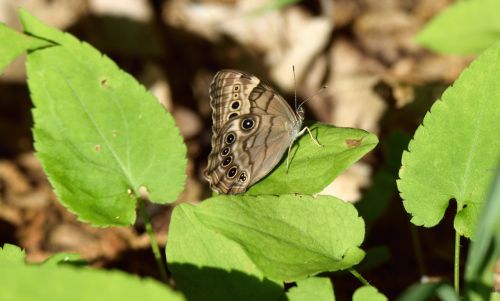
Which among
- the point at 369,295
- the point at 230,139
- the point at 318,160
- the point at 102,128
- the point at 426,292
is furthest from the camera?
the point at 230,139

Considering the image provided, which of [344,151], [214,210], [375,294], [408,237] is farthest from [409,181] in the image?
[408,237]

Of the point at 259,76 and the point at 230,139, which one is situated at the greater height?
the point at 230,139

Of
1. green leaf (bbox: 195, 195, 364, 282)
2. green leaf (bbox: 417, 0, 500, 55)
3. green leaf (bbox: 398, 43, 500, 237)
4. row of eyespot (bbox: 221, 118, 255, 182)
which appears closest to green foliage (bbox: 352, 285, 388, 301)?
green leaf (bbox: 195, 195, 364, 282)

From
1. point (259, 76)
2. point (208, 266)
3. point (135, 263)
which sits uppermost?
point (208, 266)

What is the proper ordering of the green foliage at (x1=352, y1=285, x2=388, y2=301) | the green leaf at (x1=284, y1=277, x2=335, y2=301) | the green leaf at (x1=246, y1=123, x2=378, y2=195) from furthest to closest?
the green leaf at (x1=246, y1=123, x2=378, y2=195), the green leaf at (x1=284, y1=277, x2=335, y2=301), the green foliage at (x1=352, y1=285, x2=388, y2=301)

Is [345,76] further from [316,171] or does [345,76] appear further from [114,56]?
[316,171]

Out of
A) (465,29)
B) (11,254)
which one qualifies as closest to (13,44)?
(11,254)

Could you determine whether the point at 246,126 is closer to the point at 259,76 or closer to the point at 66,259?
the point at 66,259

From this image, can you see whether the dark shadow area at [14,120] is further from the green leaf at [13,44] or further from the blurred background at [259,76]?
the green leaf at [13,44]

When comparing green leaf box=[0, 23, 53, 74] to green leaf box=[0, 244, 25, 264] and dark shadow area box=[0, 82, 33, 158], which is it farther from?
dark shadow area box=[0, 82, 33, 158]
